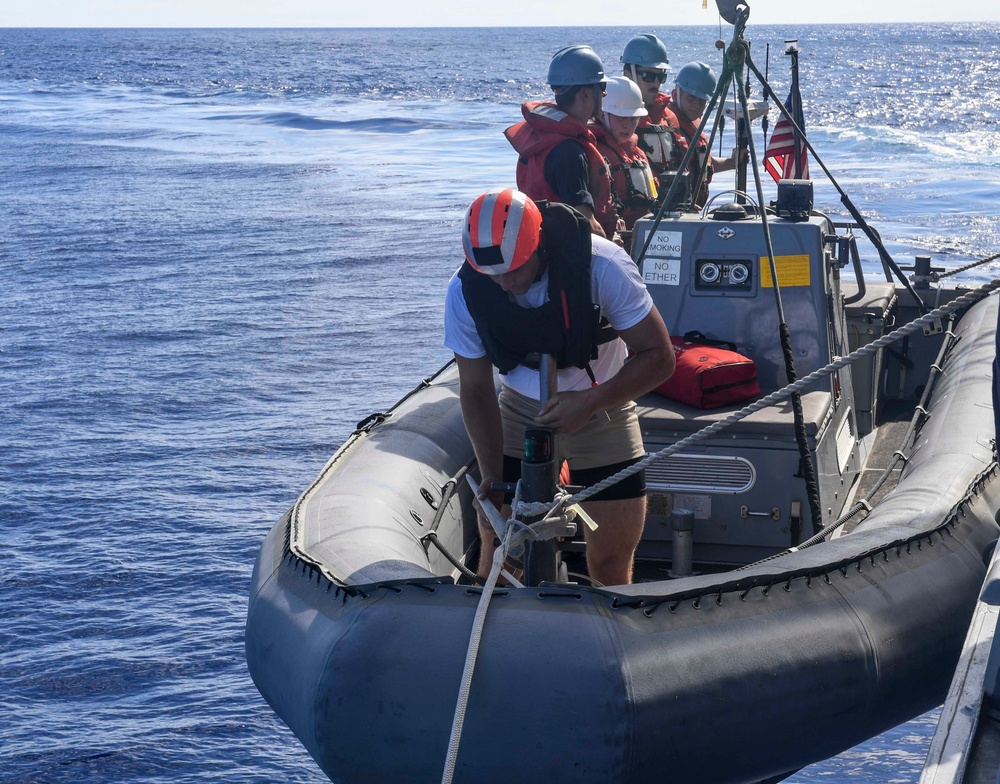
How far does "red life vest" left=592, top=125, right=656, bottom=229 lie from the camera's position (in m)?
6.09

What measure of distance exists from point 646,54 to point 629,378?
393 centimetres

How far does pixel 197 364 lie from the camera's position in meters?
9.30

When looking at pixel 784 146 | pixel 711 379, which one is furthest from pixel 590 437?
pixel 784 146

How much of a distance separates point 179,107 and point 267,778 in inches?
1567

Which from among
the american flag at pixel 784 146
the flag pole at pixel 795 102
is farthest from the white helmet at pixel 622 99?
the american flag at pixel 784 146

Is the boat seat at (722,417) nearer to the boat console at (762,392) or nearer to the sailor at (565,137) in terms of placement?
the boat console at (762,392)

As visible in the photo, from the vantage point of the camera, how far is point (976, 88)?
163ft

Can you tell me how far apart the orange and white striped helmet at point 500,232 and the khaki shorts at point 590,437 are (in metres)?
0.59

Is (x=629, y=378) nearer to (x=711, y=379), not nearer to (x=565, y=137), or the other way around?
(x=711, y=379)

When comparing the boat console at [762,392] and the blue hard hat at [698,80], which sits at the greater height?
the blue hard hat at [698,80]

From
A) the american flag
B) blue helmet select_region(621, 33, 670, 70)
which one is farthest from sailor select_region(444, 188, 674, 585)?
the american flag

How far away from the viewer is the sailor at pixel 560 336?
3322 mm

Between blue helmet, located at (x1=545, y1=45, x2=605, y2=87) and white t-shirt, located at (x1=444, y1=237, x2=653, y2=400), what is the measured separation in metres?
1.98

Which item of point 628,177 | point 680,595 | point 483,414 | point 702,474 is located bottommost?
point 702,474
